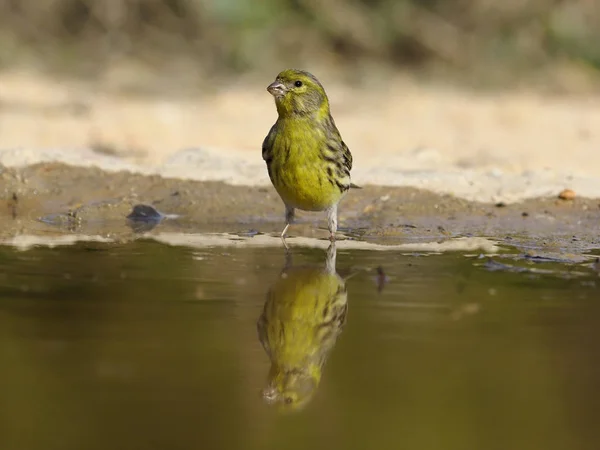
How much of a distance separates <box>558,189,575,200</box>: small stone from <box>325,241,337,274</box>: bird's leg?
2028mm

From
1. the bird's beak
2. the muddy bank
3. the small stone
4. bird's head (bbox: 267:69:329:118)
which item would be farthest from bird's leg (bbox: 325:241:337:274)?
the small stone

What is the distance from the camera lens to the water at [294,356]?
383 centimetres

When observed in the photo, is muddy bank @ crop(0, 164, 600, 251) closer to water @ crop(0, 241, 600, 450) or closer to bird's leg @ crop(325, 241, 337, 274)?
bird's leg @ crop(325, 241, 337, 274)

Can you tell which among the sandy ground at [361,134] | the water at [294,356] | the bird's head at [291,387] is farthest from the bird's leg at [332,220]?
the bird's head at [291,387]

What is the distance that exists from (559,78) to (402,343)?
9.95 m

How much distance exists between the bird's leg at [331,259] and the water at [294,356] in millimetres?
53

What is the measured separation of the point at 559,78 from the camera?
14211 millimetres

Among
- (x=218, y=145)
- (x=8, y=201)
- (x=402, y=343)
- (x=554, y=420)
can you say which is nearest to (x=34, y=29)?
(x=218, y=145)

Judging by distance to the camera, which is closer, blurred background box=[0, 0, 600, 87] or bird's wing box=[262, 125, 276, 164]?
bird's wing box=[262, 125, 276, 164]

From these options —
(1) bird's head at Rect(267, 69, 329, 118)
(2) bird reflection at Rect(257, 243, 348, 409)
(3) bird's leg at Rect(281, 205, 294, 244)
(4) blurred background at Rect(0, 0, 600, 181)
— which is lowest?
(2) bird reflection at Rect(257, 243, 348, 409)

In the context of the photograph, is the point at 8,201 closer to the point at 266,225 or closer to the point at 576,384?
the point at 266,225

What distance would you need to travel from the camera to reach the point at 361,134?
10.7 metres

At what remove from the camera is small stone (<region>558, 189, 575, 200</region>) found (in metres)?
8.55

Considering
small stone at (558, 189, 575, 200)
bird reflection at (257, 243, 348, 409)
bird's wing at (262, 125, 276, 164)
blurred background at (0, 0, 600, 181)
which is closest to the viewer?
bird reflection at (257, 243, 348, 409)
